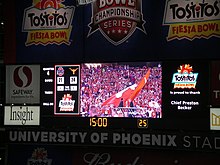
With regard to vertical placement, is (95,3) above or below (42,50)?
above

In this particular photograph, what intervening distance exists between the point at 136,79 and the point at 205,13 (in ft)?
4.05

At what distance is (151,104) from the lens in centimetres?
547

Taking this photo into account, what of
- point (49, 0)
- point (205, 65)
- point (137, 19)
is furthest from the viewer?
point (49, 0)

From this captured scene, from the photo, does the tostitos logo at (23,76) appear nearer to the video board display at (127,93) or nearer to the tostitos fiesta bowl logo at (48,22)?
the video board display at (127,93)

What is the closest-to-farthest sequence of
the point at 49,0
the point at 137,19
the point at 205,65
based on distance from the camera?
the point at 205,65
the point at 137,19
the point at 49,0

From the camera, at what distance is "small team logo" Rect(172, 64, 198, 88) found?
532 centimetres

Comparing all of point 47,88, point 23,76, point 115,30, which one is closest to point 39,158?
point 47,88

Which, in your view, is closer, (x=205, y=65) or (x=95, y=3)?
(x=205, y=65)

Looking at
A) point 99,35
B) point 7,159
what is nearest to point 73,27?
point 99,35

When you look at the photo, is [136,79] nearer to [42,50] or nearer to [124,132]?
[124,132]

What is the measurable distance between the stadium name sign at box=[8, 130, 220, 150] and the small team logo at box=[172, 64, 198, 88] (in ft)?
2.09

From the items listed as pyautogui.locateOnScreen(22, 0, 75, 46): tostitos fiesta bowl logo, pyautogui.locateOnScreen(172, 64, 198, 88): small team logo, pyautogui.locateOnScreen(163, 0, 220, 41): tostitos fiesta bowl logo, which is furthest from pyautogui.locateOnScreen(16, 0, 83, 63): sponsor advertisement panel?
pyautogui.locateOnScreen(172, 64, 198, 88): small team logo

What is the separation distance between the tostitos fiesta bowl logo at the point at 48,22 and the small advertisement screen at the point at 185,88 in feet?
5.25

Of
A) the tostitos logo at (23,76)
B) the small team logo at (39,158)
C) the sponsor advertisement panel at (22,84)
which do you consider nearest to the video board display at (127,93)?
the sponsor advertisement panel at (22,84)
